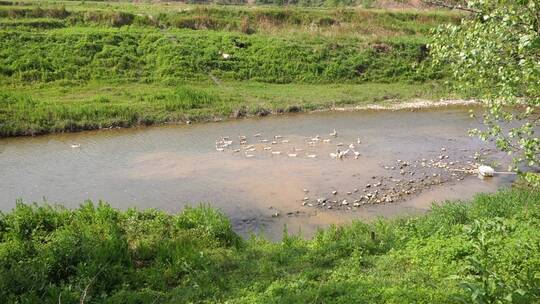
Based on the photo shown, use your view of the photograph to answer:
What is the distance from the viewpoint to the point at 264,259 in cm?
1049

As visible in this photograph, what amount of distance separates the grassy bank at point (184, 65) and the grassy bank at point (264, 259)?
41.9ft

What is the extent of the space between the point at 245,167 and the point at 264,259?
8.58 meters

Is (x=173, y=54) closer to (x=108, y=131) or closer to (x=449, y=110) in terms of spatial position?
(x=108, y=131)

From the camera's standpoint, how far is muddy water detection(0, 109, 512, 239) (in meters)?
15.5

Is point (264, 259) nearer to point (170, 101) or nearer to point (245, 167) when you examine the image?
point (245, 167)

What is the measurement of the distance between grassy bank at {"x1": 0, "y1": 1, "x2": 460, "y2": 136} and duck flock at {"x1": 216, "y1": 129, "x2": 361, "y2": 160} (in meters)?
4.00

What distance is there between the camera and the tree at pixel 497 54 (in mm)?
8094

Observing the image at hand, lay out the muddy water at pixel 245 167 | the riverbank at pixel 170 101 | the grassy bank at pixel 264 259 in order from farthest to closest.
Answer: the riverbank at pixel 170 101, the muddy water at pixel 245 167, the grassy bank at pixel 264 259

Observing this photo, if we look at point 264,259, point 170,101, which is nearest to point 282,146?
point 170,101

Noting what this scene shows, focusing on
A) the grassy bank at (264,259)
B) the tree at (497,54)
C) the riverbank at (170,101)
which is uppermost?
the tree at (497,54)

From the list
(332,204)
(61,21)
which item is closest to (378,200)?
(332,204)

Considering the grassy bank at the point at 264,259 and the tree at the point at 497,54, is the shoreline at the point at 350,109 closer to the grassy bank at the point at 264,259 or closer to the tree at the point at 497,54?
the grassy bank at the point at 264,259

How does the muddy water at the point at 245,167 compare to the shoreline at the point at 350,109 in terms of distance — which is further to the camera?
the shoreline at the point at 350,109

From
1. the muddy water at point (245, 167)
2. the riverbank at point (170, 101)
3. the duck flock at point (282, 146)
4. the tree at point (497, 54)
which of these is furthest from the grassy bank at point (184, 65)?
the tree at point (497, 54)
